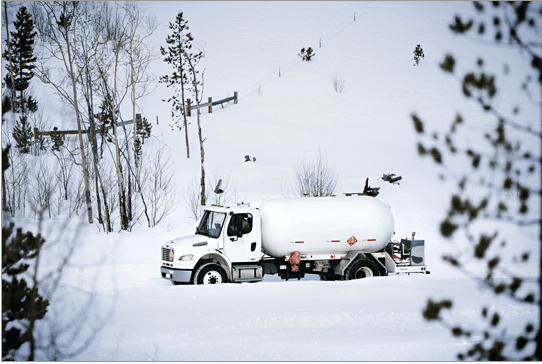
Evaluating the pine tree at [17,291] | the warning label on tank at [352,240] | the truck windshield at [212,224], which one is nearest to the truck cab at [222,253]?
the truck windshield at [212,224]

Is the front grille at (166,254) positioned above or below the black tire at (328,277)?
above

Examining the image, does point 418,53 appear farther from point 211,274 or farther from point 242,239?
point 211,274

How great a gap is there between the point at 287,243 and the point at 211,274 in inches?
83.1

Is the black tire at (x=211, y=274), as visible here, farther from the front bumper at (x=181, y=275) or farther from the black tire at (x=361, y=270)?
the black tire at (x=361, y=270)

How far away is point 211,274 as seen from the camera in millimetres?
14609

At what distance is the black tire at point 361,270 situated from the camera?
15.3m

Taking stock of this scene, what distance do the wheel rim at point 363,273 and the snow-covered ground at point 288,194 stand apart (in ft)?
3.58

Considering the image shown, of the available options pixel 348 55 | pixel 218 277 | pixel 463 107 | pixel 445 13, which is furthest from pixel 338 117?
pixel 218 277

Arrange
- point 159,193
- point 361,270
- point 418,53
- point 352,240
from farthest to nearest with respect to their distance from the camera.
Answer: point 418,53
point 159,193
point 361,270
point 352,240

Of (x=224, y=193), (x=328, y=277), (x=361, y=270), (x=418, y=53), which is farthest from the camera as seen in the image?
(x=418, y=53)

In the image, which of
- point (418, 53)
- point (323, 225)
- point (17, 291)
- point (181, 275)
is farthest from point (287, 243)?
point (418, 53)

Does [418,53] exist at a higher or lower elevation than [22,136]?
higher

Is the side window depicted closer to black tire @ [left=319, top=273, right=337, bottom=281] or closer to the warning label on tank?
the warning label on tank

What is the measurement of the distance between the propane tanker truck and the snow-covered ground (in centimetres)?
108
